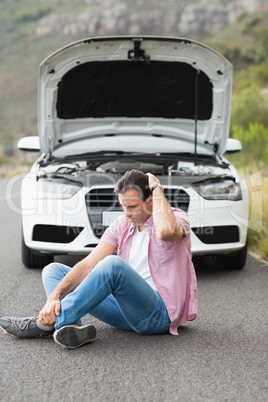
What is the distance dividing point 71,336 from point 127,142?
4156 millimetres

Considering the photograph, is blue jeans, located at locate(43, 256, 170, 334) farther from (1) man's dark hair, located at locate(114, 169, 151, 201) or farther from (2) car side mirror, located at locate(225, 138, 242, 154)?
(2) car side mirror, located at locate(225, 138, 242, 154)

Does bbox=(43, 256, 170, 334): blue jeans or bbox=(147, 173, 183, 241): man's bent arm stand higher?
bbox=(147, 173, 183, 241): man's bent arm

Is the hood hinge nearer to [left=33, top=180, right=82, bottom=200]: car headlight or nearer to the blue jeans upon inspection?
[left=33, top=180, right=82, bottom=200]: car headlight

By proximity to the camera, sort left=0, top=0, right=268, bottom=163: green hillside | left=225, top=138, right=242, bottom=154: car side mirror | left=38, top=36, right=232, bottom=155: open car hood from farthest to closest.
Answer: left=0, top=0, right=268, bottom=163: green hillside, left=225, top=138, right=242, bottom=154: car side mirror, left=38, top=36, right=232, bottom=155: open car hood

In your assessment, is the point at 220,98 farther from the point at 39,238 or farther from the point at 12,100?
the point at 12,100

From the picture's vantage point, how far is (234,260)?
6.86m

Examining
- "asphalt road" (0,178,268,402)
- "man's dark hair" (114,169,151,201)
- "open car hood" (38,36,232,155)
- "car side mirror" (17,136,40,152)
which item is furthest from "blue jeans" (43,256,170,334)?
"open car hood" (38,36,232,155)

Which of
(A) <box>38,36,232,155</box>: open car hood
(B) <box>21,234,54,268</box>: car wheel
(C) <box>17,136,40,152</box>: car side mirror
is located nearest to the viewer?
(B) <box>21,234,54,268</box>: car wheel

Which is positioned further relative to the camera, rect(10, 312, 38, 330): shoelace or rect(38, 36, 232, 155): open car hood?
rect(38, 36, 232, 155): open car hood

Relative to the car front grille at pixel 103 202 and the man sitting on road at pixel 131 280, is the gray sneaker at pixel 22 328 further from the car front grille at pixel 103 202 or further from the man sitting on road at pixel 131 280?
the car front grille at pixel 103 202

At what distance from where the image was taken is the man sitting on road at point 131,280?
4.11 metres

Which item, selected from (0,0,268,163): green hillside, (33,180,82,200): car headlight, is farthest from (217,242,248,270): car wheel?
(0,0,268,163): green hillside

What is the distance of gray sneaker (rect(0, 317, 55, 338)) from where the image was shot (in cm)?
435

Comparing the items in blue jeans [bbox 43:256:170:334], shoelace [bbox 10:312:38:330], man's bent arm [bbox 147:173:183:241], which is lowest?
shoelace [bbox 10:312:38:330]
